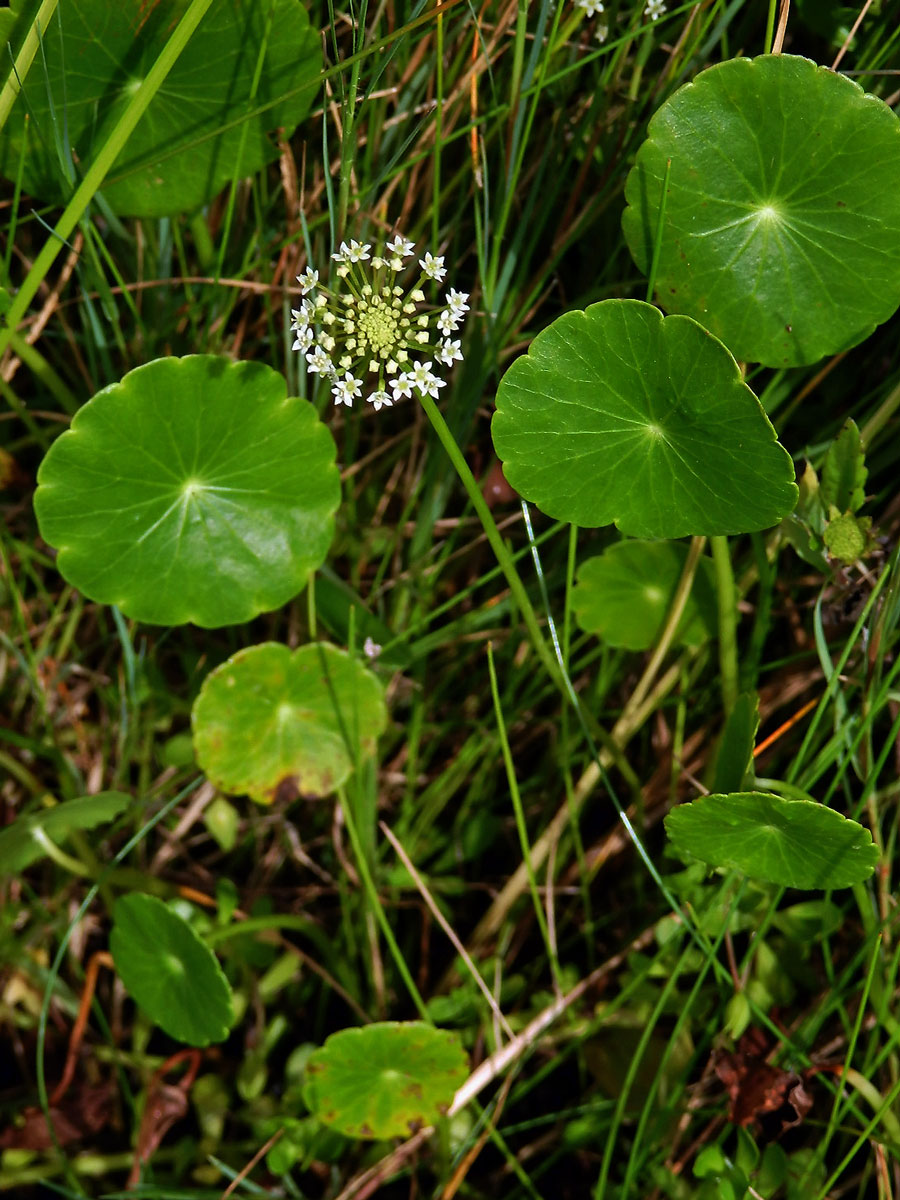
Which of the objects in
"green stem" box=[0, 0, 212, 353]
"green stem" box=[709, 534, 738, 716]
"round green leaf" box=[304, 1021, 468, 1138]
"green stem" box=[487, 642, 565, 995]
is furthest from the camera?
"round green leaf" box=[304, 1021, 468, 1138]

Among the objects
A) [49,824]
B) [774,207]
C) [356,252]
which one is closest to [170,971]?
[49,824]

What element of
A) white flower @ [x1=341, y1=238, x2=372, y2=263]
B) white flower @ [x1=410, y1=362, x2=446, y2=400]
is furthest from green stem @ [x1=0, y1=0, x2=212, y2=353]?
white flower @ [x1=410, y1=362, x2=446, y2=400]

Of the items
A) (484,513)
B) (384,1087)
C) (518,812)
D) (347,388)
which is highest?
(347,388)

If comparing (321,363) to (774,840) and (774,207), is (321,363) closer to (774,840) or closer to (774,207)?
(774,207)

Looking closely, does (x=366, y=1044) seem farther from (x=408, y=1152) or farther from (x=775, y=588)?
(x=775, y=588)

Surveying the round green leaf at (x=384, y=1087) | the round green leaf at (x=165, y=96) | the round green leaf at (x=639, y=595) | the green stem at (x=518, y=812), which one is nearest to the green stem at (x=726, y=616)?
the round green leaf at (x=639, y=595)

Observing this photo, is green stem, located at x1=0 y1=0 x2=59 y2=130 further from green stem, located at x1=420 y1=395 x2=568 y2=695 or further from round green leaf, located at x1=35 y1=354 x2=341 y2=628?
green stem, located at x1=420 y1=395 x2=568 y2=695
